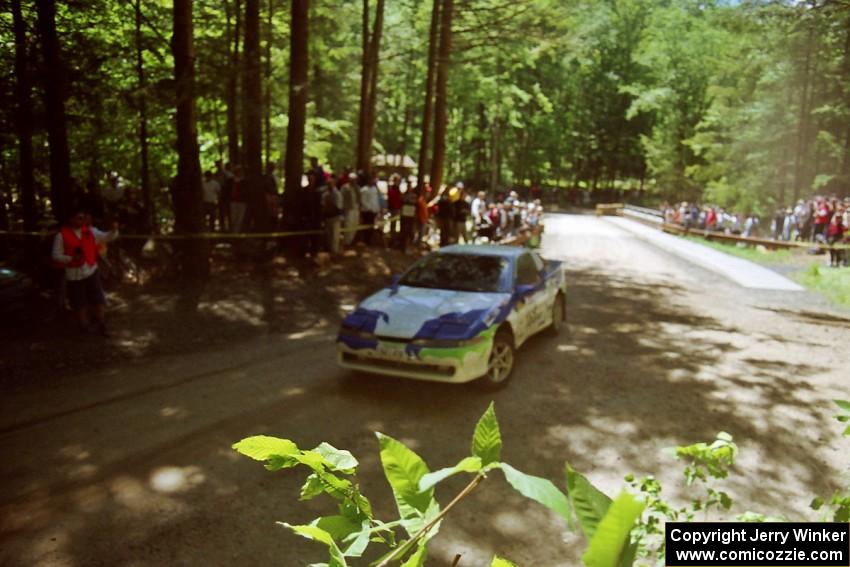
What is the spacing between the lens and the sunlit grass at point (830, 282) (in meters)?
16.0

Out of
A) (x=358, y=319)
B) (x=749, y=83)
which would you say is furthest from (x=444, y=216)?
(x=749, y=83)

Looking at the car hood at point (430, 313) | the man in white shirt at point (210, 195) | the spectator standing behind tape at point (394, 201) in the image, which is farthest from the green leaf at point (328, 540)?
the spectator standing behind tape at point (394, 201)

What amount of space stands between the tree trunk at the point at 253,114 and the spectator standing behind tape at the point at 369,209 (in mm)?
3162

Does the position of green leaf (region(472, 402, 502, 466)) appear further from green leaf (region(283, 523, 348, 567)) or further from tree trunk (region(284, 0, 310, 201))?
tree trunk (region(284, 0, 310, 201))

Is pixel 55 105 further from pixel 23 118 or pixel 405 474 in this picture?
pixel 405 474

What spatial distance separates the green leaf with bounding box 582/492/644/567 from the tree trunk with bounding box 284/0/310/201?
1497cm

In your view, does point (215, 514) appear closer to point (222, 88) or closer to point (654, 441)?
point (654, 441)

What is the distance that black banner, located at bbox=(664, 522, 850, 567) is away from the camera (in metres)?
1.69

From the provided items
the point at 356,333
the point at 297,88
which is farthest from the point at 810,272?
the point at 356,333

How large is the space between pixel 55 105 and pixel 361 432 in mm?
8822

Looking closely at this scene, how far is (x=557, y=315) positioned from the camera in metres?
11.0

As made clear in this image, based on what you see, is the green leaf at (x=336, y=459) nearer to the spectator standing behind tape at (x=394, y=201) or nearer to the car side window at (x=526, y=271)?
the car side window at (x=526, y=271)

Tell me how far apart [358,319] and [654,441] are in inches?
145

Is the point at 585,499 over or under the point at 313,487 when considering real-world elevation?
over
